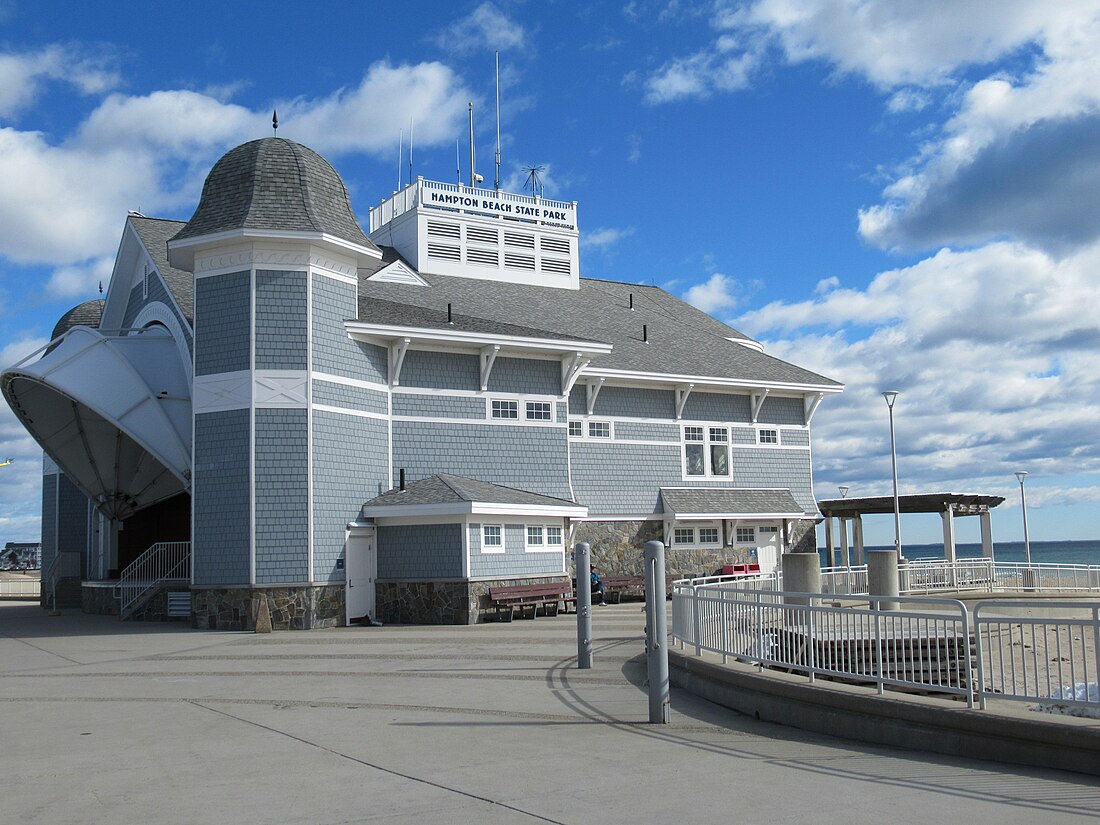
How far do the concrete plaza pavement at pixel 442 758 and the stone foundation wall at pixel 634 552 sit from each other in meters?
14.2

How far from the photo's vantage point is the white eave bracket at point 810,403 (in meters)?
35.8

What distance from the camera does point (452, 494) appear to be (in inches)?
998

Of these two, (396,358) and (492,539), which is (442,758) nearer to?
(492,539)

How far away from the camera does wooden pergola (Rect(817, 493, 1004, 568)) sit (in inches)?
1423

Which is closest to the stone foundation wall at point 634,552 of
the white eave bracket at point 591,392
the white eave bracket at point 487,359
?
the white eave bracket at point 591,392

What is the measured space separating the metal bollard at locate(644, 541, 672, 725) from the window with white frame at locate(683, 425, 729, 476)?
21599 mm

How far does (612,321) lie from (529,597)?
13.0 meters

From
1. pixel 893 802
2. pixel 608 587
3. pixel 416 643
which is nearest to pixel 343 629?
pixel 416 643

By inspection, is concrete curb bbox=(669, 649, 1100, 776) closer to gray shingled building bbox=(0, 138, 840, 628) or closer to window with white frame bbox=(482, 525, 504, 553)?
window with white frame bbox=(482, 525, 504, 553)

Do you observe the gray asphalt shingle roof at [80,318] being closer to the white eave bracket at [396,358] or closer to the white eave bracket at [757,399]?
the white eave bracket at [396,358]

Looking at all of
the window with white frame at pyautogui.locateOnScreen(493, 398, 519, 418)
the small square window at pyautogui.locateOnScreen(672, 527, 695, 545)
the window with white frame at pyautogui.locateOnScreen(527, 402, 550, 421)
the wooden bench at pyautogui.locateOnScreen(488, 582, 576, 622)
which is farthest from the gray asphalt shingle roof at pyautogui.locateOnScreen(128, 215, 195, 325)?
the small square window at pyautogui.locateOnScreen(672, 527, 695, 545)

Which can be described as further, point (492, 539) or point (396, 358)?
point (396, 358)

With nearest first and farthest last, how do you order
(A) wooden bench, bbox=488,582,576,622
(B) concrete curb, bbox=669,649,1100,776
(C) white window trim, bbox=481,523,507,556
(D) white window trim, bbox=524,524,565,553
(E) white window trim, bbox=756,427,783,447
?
(B) concrete curb, bbox=669,649,1100,776 → (A) wooden bench, bbox=488,582,576,622 → (C) white window trim, bbox=481,523,507,556 → (D) white window trim, bbox=524,524,565,553 → (E) white window trim, bbox=756,427,783,447

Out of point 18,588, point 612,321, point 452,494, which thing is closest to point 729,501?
point 612,321
